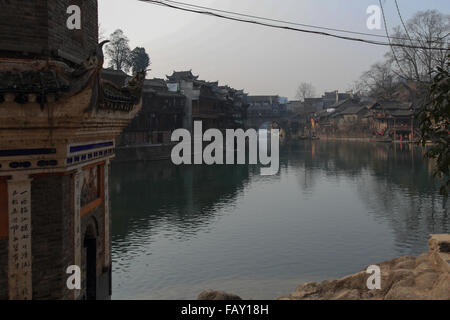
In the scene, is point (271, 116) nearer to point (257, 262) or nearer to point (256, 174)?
point (256, 174)

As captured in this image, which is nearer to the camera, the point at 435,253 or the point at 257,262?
the point at 435,253

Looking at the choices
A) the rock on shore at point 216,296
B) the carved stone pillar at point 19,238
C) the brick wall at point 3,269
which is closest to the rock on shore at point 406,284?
the rock on shore at point 216,296

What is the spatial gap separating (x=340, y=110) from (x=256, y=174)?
6596 centimetres

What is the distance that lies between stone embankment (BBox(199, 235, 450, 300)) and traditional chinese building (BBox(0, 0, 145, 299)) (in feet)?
16.8

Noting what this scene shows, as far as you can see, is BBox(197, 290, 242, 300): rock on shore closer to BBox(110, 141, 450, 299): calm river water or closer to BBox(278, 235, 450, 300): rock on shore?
BBox(278, 235, 450, 300): rock on shore

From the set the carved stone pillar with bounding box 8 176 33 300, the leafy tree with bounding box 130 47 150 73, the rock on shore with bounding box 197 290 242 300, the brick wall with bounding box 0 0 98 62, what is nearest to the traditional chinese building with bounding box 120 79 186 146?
the leafy tree with bounding box 130 47 150 73

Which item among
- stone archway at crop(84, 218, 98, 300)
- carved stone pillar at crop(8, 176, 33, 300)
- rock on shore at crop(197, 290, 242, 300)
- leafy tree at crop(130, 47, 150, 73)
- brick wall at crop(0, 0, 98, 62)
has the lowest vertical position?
rock on shore at crop(197, 290, 242, 300)

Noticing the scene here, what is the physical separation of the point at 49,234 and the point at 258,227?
A: 1552cm

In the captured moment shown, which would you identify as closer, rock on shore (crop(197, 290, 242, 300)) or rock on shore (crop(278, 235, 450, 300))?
rock on shore (crop(278, 235, 450, 300))

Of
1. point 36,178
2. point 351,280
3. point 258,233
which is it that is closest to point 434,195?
point 258,233

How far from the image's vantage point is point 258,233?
65.7 ft

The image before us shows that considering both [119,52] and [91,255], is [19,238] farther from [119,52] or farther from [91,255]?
[119,52]

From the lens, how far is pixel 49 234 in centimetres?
632

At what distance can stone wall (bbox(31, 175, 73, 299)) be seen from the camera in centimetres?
625
